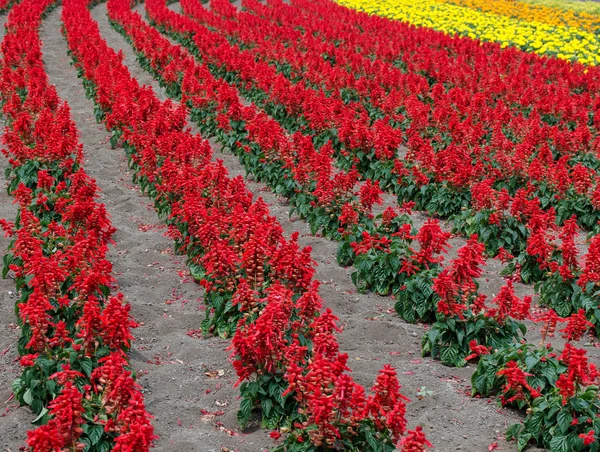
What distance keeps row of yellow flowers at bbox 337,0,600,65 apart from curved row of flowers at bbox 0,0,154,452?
17.5 metres

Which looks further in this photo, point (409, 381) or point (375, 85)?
point (375, 85)

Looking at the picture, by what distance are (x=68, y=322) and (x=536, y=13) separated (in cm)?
2734

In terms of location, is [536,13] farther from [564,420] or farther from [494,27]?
[564,420]

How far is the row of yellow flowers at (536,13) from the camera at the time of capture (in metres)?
26.9

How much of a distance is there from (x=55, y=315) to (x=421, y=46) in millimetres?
17035

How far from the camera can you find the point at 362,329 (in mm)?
7719

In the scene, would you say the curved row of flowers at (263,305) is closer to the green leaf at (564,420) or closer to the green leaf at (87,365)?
the green leaf at (564,420)

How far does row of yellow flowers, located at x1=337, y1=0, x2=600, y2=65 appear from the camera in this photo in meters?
23.2

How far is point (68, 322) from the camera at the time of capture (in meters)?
6.77

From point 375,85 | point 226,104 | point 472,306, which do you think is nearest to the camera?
point 472,306

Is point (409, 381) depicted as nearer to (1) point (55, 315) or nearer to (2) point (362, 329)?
(2) point (362, 329)

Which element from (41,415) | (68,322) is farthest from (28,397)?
(68,322)

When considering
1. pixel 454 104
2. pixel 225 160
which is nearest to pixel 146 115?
pixel 225 160

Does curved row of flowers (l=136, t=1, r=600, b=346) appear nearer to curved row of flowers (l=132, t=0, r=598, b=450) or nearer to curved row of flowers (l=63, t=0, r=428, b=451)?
curved row of flowers (l=132, t=0, r=598, b=450)
